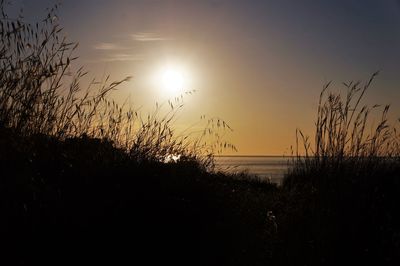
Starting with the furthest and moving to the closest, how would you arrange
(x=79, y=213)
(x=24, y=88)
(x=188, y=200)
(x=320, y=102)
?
(x=320, y=102) → (x=24, y=88) → (x=188, y=200) → (x=79, y=213)

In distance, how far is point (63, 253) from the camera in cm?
342

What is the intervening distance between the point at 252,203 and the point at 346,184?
3.14 ft

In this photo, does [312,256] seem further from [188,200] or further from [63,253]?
[63,253]

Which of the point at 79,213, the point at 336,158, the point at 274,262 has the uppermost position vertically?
the point at 336,158

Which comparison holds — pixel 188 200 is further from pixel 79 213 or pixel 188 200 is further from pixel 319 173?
pixel 319 173

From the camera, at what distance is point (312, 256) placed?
3.85 metres

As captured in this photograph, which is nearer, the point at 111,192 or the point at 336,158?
the point at 111,192

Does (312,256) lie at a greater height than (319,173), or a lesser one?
lesser

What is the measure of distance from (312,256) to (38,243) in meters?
1.89

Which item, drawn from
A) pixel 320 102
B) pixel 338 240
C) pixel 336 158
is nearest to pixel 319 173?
pixel 336 158

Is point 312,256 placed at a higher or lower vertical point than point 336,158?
lower

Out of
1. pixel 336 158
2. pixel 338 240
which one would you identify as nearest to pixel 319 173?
pixel 336 158

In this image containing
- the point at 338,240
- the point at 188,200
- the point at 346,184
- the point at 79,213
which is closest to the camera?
the point at 79,213

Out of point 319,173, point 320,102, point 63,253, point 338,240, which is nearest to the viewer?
point 63,253
